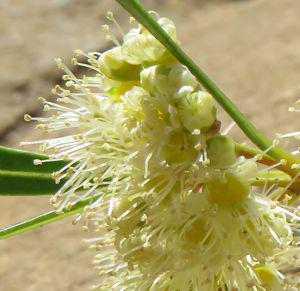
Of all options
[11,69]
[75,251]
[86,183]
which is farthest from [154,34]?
[11,69]

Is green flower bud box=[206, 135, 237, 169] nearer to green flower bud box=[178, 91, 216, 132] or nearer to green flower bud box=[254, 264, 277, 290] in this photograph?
green flower bud box=[178, 91, 216, 132]

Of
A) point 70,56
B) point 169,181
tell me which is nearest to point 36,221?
point 169,181

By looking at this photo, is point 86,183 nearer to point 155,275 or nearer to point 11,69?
point 155,275

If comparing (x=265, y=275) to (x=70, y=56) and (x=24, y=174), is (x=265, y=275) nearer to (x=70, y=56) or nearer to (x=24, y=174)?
(x=24, y=174)

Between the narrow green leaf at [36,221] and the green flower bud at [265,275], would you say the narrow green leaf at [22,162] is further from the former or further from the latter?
the green flower bud at [265,275]

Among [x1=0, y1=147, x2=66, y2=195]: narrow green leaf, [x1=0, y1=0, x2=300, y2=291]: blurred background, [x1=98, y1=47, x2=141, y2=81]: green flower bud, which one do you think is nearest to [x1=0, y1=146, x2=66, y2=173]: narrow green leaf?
[x1=0, y1=147, x2=66, y2=195]: narrow green leaf

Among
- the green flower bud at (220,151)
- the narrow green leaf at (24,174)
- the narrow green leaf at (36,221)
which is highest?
the narrow green leaf at (24,174)

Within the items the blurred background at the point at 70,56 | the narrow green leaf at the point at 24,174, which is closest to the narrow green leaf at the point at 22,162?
the narrow green leaf at the point at 24,174
